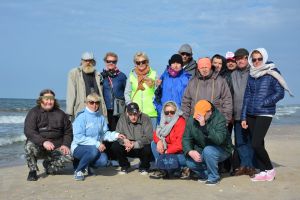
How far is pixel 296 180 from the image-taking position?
6.23 metres

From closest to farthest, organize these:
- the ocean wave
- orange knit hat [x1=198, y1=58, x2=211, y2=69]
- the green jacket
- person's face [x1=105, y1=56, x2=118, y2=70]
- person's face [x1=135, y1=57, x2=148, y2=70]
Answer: the green jacket → orange knit hat [x1=198, y1=58, x2=211, y2=69] → person's face [x1=135, y1=57, x2=148, y2=70] → person's face [x1=105, y1=56, x2=118, y2=70] → the ocean wave

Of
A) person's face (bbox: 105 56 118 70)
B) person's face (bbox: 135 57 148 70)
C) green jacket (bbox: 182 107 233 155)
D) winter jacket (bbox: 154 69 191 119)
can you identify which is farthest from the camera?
person's face (bbox: 105 56 118 70)

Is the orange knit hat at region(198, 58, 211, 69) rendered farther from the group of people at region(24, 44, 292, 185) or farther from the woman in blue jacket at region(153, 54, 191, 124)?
the woman in blue jacket at region(153, 54, 191, 124)

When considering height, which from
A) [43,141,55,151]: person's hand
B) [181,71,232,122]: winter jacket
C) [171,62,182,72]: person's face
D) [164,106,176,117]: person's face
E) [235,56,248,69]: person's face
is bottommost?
[43,141,55,151]: person's hand

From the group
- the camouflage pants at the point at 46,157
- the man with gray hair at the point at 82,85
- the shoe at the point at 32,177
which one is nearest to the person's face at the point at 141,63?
the man with gray hair at the point at 82,85

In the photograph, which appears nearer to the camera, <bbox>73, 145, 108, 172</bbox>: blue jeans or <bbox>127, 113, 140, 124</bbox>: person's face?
<bbox>73, 145, 108, 172</bbox>: blue jeans

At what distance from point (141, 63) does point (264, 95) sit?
6.48 feet

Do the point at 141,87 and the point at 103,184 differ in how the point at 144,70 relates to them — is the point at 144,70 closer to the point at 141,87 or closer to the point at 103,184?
the point at 141,87

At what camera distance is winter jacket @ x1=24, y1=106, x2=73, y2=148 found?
6273 millimetres

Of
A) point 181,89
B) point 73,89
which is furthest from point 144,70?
point 73,89

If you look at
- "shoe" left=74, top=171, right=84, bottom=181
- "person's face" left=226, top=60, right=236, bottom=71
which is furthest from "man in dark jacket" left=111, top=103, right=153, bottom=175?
"person's face" left=226, top=60, right=236, bottom=71

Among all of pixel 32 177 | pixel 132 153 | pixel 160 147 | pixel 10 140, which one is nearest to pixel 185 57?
pixel 160 147

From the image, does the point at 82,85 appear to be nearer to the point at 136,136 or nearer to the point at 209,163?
the point at 136,136

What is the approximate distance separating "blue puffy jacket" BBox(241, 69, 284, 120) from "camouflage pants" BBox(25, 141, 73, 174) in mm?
2797
